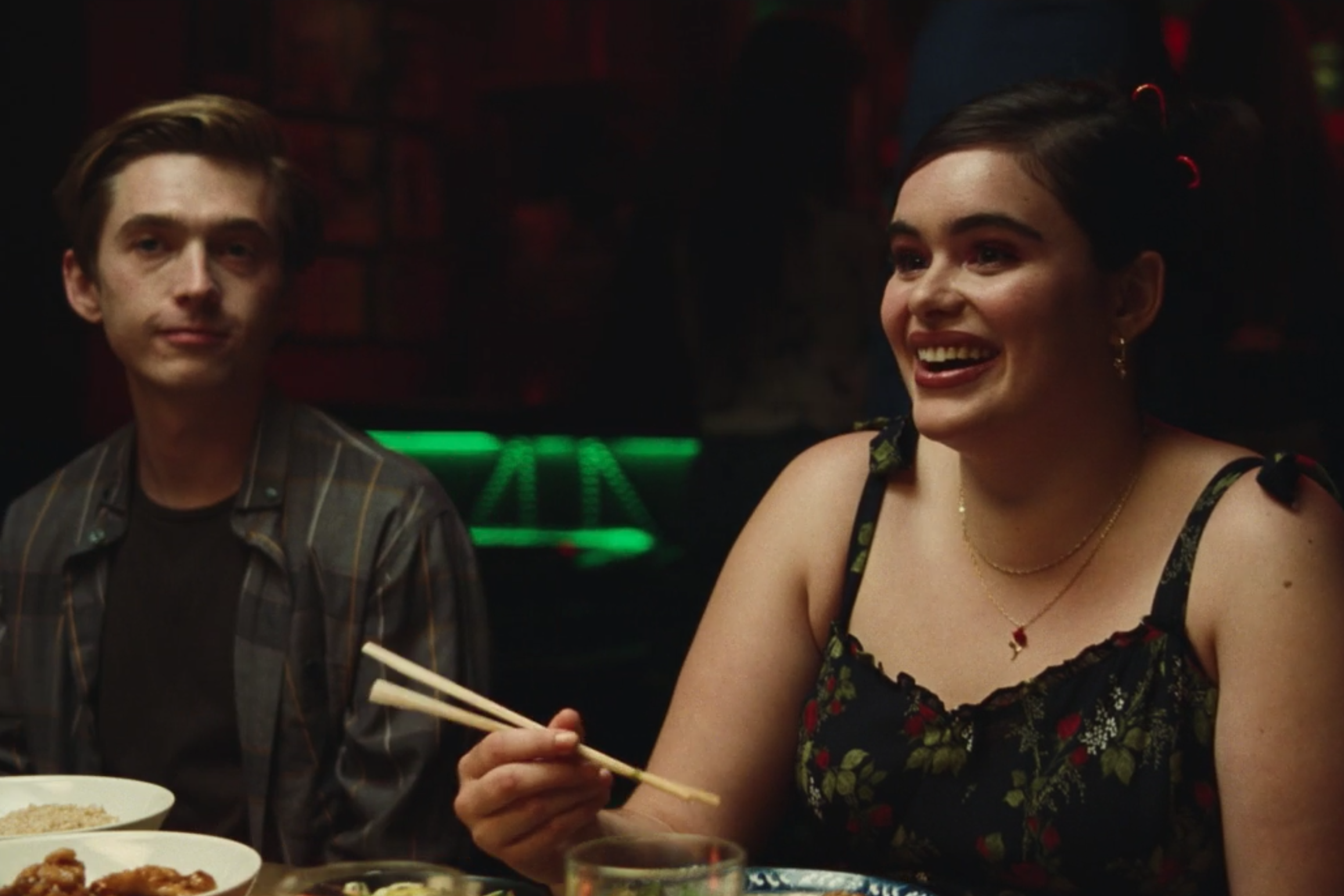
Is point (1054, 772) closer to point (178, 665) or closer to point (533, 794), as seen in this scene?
point (533, 794)

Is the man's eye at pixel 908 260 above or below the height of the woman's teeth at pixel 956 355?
above

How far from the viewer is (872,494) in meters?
2.04

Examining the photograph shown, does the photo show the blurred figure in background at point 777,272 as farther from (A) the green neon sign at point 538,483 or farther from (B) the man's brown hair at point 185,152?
(A) the green neon sign at point 538,483

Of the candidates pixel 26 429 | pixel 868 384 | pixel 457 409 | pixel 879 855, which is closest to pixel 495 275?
pixel 457 409

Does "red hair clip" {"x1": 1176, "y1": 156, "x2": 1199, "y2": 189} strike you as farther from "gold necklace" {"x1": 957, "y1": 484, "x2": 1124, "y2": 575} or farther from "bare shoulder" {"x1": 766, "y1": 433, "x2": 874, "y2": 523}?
"bare shoulder" {"x1": 766, "y1": 433, "x2": 874, "y2": 523}

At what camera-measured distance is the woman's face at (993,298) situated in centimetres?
177

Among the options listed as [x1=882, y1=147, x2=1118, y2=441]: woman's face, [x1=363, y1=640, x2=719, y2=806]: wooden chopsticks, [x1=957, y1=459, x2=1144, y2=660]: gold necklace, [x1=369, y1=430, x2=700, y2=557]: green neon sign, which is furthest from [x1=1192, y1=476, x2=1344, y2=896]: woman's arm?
[x1=369, y1=430, x2=700, y2=557]: green neon sign

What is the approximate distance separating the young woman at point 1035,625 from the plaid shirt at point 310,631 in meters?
0.43

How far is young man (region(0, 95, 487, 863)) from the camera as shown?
222 centimetres

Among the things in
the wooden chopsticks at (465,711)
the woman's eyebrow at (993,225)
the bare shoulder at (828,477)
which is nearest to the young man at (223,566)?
the bare shoulder at (828,477)

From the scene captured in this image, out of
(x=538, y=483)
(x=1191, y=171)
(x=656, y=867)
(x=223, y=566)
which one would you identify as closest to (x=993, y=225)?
(x=1191, y=171)

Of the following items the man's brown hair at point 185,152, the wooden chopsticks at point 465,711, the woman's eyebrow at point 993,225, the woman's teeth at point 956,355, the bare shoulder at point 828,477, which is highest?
the man's brown hair at point 185,152

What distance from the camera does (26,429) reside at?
430 cm

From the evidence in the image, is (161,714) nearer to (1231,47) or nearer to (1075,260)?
(1075,260)
